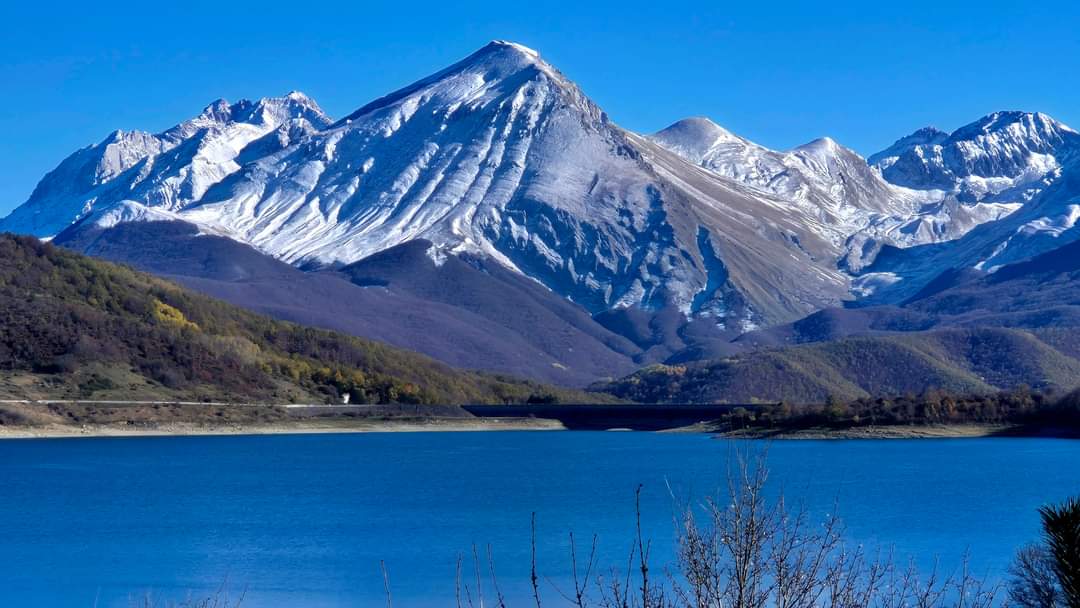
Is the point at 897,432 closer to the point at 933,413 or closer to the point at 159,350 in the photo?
the point at 933,413

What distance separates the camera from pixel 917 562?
42688 millimetres

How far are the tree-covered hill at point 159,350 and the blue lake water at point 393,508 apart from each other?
9035 millimetres

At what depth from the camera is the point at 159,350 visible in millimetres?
138875

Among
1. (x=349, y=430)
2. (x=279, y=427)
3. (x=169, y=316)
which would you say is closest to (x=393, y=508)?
(x=279, y=427)

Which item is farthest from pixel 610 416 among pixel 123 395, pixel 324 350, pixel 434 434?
pixel 123 395

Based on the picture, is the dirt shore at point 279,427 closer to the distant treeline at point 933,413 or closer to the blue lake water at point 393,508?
the blue lake water at point 393,508

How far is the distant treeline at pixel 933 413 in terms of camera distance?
129000mm

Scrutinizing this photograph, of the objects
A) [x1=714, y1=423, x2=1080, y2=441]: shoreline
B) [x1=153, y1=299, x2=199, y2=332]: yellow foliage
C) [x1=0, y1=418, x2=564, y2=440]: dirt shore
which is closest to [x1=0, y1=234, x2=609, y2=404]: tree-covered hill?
[x1=153, y1=299, x2=199, y2=332]: yellow foliage

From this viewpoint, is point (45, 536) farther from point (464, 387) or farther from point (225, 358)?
point (464, 387)

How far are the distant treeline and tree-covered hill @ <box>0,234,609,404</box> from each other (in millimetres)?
44300

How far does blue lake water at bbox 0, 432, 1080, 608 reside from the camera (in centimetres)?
4272

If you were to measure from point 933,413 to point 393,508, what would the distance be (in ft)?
245

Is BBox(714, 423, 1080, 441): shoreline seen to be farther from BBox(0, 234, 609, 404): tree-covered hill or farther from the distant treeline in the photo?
BBox(0, 234, 609, 404): tree-covered hill

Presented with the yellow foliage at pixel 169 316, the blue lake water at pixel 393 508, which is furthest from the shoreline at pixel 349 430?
the yellow foliage at pixel 169 316
